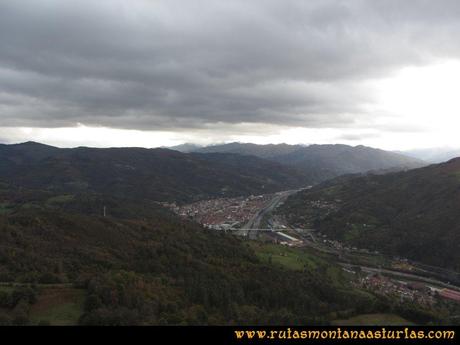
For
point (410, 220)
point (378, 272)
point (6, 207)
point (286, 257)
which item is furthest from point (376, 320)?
point (6, 207)

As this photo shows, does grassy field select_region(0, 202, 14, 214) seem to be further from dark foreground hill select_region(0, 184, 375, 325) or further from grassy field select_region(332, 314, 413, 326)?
grassy field select_region(332, 314, 413, 326)

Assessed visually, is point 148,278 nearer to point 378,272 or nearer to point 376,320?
point 376,320

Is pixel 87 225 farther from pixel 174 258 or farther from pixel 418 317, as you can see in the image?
pixel 418 317

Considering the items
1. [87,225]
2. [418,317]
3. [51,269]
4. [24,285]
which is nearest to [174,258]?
[87,225]

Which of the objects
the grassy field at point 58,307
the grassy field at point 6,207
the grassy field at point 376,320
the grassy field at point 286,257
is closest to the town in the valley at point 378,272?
the grassy field at point 286,257

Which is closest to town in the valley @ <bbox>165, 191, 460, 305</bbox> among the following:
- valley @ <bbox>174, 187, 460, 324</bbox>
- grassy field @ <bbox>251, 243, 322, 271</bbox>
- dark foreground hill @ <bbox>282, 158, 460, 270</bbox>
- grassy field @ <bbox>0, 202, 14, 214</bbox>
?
valley @ <bbox>174, 187, 460, 324</bbox>

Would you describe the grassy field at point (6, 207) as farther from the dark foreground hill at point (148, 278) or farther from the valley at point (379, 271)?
the valley at point (379, 271)
